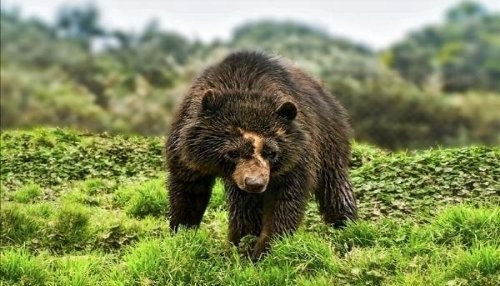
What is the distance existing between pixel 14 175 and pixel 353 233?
15.9 feet

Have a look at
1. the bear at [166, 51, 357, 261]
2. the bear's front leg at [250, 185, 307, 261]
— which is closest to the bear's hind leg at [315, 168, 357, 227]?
the bear at [166, 51, 357, 261]

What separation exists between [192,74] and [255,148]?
11.3 metres

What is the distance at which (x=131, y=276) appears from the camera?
4.62m

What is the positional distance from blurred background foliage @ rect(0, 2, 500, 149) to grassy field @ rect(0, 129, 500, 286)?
4.53 m

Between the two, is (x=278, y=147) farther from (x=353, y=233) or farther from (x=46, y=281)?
(x=46, y=281)

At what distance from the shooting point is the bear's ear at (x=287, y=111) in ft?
15.3

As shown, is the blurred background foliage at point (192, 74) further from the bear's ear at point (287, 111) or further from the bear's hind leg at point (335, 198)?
the bear's ear at point (287, 111)

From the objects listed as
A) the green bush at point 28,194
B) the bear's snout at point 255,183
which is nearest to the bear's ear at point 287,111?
the bear's snout at point 255,183

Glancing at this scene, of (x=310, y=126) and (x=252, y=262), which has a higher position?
(x=310, y=126)

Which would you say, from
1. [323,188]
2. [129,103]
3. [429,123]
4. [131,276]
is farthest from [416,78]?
[131,276]

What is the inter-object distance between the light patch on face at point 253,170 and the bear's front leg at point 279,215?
43cm

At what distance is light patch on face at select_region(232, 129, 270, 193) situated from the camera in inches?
169

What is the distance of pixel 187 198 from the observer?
17.2 ft

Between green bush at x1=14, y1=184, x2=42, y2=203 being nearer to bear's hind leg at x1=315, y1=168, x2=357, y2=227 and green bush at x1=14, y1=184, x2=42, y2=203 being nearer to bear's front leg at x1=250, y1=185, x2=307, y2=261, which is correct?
bear's hind leg at x1=315, y1=168, x2=357, y2=227
